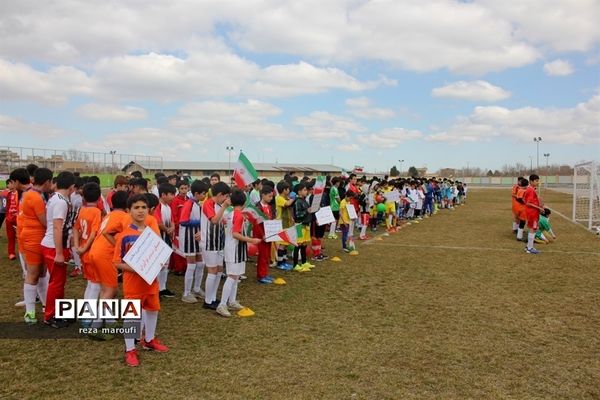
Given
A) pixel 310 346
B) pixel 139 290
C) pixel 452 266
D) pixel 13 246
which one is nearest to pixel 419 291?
pixel 452 266

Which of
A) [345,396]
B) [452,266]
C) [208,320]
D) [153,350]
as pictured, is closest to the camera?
[345,396]

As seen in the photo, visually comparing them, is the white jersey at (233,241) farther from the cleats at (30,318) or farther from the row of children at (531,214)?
the row of children at (531,214)

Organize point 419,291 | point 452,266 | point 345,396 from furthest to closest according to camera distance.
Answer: point 452,266
point 419,291
point 345,396

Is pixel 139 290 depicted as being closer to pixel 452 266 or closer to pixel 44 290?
pixel 44 290

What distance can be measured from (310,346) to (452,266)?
5.31 meters

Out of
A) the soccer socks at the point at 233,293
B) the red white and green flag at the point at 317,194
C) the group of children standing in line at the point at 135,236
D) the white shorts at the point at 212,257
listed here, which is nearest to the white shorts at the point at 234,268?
the group of children standing in line at the point at 135,236

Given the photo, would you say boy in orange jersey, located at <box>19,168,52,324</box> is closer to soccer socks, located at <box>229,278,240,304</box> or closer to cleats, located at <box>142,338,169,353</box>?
cleats, located at <box>142,338,169,353</box>

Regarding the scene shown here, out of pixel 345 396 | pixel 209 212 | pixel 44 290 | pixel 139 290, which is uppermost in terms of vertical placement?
pixel 209 212

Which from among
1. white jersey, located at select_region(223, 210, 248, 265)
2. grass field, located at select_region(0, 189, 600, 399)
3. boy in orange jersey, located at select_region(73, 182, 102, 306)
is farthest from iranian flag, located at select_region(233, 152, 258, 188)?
boy in orange jersey, located at select_region(73, 182, 102, 306)

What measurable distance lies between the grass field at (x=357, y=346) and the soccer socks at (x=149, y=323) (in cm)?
20

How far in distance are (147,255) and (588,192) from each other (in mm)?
19408

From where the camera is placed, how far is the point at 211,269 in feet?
19.3

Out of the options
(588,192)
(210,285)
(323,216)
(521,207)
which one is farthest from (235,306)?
(588,192)

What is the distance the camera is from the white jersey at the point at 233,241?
560 centimetres
